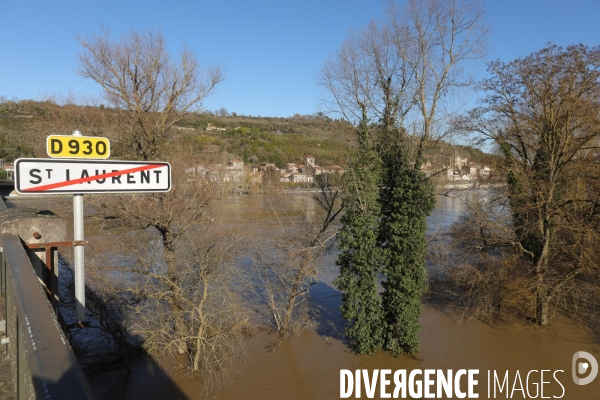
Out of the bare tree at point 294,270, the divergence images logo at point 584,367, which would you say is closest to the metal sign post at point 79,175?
the bare tree at point 294,270

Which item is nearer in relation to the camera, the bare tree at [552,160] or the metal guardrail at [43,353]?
the metal guardrail at [43,353]

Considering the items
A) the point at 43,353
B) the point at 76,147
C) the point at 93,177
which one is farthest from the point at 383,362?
the point at 43,353

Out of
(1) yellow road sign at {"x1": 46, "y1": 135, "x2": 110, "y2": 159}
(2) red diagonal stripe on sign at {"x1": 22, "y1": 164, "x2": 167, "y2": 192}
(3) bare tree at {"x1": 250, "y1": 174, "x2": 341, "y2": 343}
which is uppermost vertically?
(1) yellow road sign at {"x1": 46, "y1": 135, "x2": 110, "y2": 159}

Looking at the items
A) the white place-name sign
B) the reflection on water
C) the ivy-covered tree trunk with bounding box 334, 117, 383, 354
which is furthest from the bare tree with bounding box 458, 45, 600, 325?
the white place-name sign

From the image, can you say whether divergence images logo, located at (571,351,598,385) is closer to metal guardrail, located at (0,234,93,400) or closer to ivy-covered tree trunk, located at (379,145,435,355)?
ivy-covered tree trunk, located at (379,145,435,355)

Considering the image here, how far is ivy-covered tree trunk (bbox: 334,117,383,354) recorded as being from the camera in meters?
12.5

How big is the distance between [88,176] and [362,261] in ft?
34.0

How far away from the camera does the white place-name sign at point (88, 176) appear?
2.62m

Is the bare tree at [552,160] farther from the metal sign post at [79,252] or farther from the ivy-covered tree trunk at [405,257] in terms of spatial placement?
the metal sign post at [79,252]

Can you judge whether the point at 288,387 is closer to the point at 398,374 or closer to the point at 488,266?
the point at 398,374

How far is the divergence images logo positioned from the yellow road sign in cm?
1278

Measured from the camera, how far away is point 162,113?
1391 cm

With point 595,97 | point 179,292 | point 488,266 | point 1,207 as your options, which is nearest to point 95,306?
point 179,292

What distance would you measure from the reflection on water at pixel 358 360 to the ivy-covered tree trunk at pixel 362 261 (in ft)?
2.31
